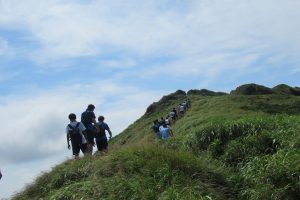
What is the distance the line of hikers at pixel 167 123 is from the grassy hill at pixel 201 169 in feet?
22.4

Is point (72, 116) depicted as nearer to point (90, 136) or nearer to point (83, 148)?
point (83, 148)

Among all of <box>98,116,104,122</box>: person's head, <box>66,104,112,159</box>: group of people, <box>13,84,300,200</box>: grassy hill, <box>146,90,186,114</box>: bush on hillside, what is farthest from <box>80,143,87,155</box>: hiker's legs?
<box>146,90,186,114</box>: bush on hillside

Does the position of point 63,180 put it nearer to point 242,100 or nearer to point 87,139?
point 87,139

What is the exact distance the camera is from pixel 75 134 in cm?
1577

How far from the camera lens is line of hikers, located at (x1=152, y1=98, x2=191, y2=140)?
21922 mm

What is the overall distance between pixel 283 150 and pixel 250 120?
2987mm

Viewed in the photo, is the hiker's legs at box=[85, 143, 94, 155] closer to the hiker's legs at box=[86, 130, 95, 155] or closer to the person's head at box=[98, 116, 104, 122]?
the hiker's legs at box=[86, 130, 95, 155]

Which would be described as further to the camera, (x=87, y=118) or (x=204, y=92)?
(x=204, y=92)

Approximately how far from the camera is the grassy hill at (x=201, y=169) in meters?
10.3

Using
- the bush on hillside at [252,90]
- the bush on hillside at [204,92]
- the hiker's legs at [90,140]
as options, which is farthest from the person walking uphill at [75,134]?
the bush on hillside at [204,92]

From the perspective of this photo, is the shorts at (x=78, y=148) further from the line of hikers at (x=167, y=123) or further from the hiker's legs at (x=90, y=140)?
the line of hikers at (x=167, y=123)

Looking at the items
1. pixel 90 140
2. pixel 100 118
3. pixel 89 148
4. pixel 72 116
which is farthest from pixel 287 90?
pixel 72 116

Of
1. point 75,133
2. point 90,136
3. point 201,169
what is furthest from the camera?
point 90,136

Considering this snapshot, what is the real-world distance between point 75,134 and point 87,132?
1068 millimetres
